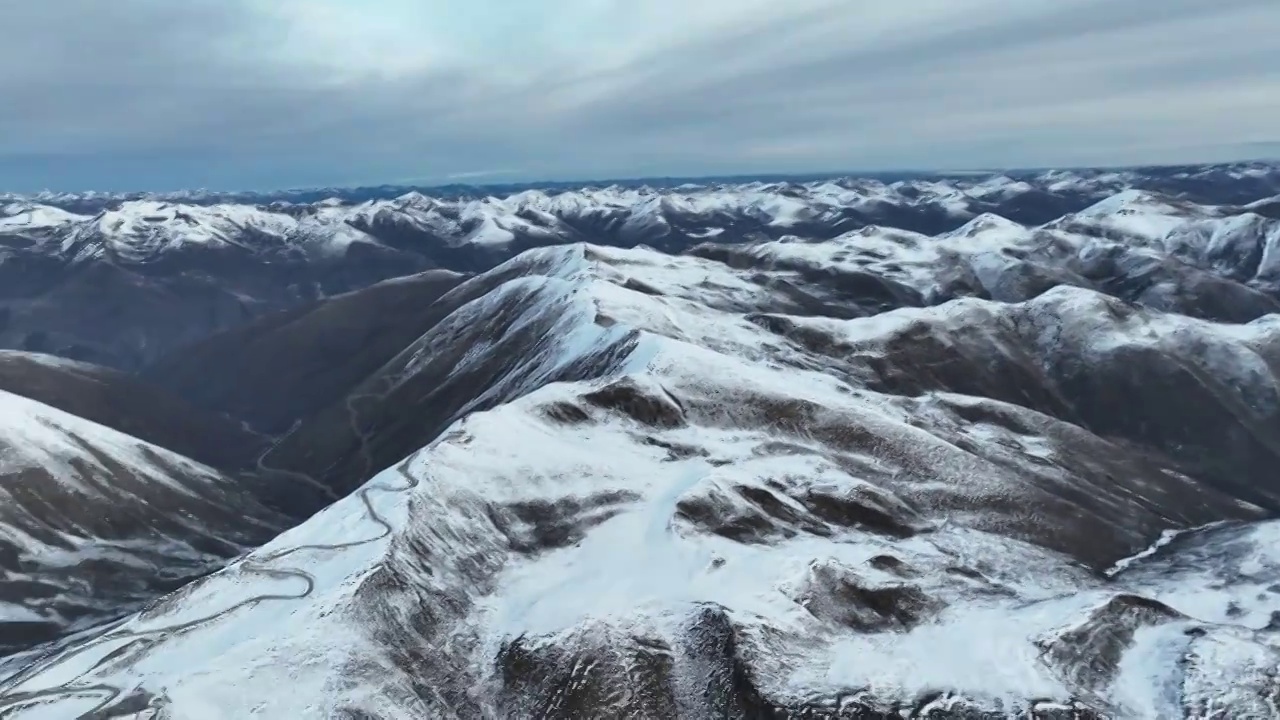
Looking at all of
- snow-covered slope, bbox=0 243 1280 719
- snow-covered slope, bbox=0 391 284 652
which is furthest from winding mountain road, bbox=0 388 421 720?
snow-covered slope, bbox=0 391 284 652

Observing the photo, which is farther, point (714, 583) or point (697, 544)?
point (697, 544)

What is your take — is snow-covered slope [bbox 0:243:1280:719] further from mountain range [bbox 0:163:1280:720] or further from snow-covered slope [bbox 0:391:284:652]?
snow-covered slope [bbox 0:391:284:652]

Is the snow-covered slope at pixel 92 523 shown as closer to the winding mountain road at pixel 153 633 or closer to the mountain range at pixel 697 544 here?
the mountain range at pixel 697 544

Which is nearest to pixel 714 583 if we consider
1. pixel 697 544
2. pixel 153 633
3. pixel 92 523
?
pixel 697 544

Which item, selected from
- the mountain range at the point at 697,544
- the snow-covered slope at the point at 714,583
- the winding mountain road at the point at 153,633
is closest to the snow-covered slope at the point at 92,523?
the mountain range at the point at 697,544

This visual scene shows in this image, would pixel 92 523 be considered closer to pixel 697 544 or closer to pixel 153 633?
pixel 153 633
